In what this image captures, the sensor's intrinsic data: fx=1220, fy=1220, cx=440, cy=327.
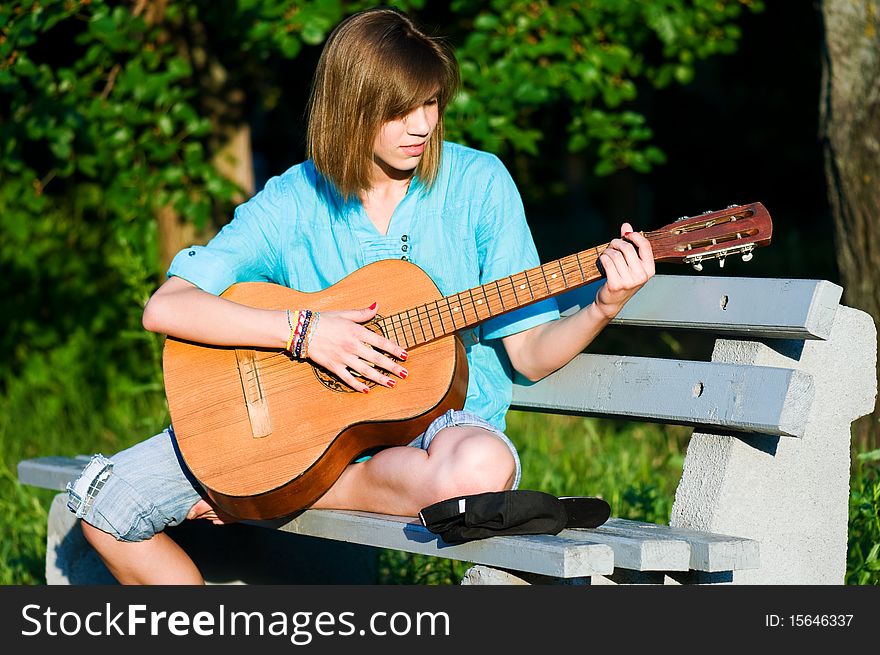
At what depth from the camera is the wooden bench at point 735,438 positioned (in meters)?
2.52

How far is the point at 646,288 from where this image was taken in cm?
300

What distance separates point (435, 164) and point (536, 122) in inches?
109

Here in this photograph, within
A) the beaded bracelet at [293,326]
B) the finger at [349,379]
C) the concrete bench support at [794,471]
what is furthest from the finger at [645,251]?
the beaded bracelet at [293,326]

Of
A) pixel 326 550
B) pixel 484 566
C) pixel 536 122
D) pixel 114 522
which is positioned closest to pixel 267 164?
pixel 536 122

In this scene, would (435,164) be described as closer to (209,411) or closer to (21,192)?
Result: (209,411)

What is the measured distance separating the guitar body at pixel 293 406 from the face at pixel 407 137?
0.25 m

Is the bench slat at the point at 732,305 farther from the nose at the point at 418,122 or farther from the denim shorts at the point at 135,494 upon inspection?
the denim shorts at the point at 135,494

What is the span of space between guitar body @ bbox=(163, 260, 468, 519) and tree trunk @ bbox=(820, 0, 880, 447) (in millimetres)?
1620

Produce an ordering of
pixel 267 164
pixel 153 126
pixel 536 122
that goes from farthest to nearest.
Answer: pixel 267 164, pixel 536 122, pixel 153 126

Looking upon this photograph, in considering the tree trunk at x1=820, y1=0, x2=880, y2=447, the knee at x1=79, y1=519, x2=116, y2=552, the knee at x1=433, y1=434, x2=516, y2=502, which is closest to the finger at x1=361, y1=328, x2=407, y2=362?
the knee at x1=433, y1=434, x2=516, y2=502

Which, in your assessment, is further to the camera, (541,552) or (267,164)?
(267,164)

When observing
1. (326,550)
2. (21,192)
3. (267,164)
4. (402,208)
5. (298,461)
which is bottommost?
(326,550)

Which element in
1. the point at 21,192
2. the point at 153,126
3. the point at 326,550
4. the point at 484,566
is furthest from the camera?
the point at 21,192

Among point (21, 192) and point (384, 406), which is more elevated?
point (21, 192)
